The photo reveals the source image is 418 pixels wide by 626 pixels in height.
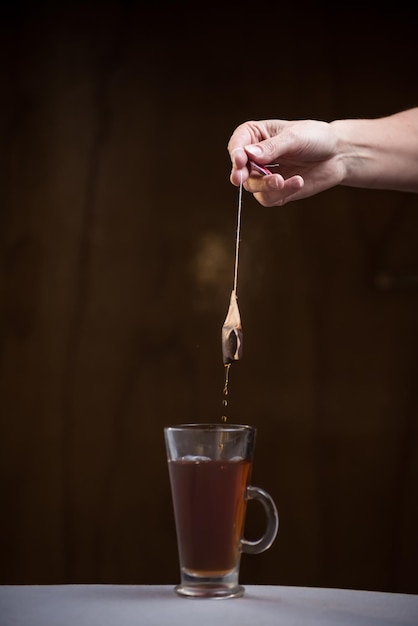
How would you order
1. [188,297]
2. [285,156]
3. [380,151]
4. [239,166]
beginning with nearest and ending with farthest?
[239,166], [285,156], [380,151], [188,297]

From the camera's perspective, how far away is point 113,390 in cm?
265

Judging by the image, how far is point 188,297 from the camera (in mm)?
2646

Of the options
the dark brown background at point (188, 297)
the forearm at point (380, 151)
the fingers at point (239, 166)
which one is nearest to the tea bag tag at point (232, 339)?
the fingers at point (239, 166)

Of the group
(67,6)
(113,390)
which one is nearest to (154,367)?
(113,390)

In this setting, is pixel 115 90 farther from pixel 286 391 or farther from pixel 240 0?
pixel 286 391

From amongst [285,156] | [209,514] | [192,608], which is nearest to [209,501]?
[209,514]

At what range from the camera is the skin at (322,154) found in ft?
4.60

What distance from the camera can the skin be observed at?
1.40 m

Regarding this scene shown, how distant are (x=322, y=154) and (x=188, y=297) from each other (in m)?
1.15

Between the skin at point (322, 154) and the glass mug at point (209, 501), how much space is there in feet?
1.52

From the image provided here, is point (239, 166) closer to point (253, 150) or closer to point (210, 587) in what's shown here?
point (253, 150)

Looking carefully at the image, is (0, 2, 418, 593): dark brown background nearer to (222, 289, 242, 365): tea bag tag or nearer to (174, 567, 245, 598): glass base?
(222, 289, 242, 365): tea bag tag

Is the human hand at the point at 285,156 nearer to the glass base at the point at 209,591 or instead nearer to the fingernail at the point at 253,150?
A: the fingernail at the point at 253,150

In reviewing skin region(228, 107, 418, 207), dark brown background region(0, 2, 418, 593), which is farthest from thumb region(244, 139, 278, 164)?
dark brown background region(0, 2, 418, 593)
